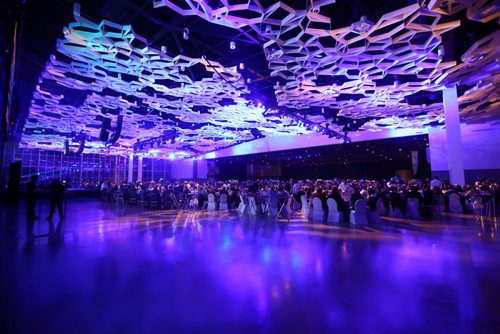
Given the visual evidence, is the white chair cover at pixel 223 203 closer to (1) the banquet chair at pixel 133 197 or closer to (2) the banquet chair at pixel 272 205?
(2) the banquet chair at pixel 272 205

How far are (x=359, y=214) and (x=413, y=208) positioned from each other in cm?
268

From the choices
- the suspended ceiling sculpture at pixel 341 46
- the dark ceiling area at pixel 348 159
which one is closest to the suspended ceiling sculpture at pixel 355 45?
the suspended ceiling sculpture at pixel 341 46

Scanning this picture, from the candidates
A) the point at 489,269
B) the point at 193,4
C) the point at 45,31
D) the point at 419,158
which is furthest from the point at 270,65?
the point at 419,158

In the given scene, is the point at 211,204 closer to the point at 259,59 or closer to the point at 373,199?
the point at 259,59

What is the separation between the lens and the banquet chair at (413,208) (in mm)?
9125

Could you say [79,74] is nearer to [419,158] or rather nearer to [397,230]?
[397,230]

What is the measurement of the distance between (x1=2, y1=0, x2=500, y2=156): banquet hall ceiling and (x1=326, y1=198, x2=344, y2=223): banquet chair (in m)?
4.44

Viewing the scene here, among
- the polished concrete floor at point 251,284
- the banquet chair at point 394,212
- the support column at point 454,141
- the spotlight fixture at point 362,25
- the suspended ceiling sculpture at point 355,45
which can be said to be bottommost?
the polished concrete floor at point 251,284

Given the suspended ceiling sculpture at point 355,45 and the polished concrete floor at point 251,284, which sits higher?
the suspended ceiling sculpture at point 355,45

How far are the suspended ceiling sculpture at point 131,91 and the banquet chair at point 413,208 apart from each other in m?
7.44

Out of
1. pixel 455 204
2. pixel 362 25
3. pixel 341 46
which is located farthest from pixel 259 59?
pixel 455 204

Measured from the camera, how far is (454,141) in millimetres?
10227

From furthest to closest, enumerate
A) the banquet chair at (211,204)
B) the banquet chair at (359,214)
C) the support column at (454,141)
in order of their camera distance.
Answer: the banquet chair at (211,204)
the support column at (454,141)
the banquet chair at (359,214)

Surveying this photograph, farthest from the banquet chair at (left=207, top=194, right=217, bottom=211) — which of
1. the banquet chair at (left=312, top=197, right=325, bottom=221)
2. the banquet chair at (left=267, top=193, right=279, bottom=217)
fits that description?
the banquet chair at (left=312, top=197, right=325, bottom=221)
